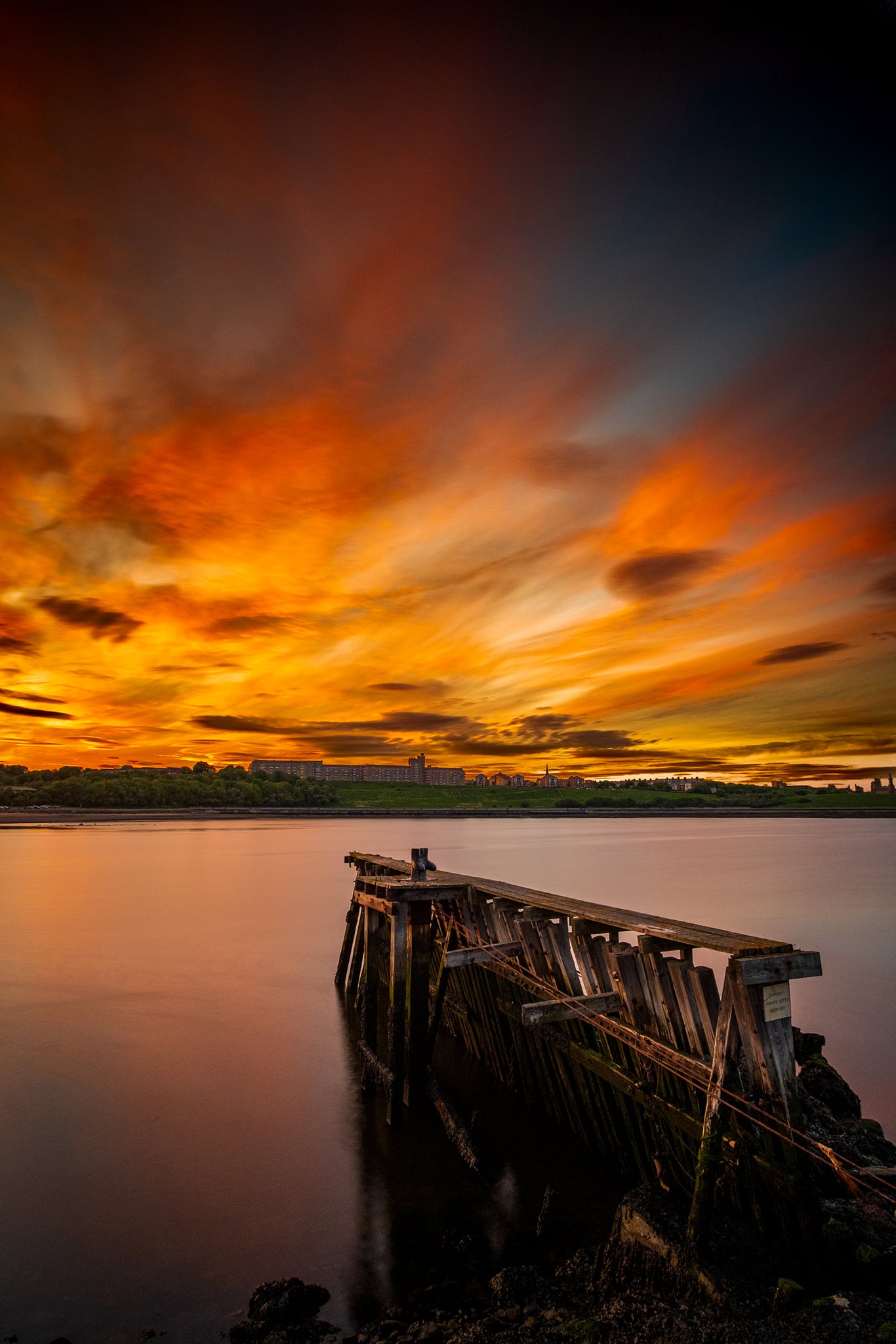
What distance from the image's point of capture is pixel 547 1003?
309 inches

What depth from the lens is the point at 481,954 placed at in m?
9.98

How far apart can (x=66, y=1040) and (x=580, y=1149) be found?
10780 millimetres

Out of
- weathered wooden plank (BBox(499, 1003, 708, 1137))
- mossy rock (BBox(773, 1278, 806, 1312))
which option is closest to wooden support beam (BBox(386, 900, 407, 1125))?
weathered wooden plank (BBox(499, 1003, 708, 1137))

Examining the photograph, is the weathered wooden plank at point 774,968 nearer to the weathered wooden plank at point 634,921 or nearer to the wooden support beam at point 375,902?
the weathered wooden plank at point 634,921

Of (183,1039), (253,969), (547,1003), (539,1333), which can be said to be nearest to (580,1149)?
(547,1003)

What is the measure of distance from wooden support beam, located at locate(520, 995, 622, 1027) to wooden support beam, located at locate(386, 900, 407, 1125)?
2.72m

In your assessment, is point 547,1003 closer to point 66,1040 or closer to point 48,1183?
point 48,1183

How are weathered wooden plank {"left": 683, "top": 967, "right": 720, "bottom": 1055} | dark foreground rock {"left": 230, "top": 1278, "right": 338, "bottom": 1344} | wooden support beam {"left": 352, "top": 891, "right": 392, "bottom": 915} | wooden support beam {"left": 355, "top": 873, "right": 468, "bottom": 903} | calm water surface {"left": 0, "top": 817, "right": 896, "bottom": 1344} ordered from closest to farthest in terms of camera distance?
dark foreground rock {"left": 230, "top": 1278, "right": 338, "bottom": 1344}
weathered wooden plank {"left": 683, "top": 967, "right": 720, "bottom": 1055}
calm water surface {"left": 0, "top": 817, "right": 896, "bottom": 1344}
wooden support beam {"left": 355, "top": 873, "right": 468, "bottom": 903}
wooden support beam {"left": 352, "top": 891, "right": 392, "bottom": 915}

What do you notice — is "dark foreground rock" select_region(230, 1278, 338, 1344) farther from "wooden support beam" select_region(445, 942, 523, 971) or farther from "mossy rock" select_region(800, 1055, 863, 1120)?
"mossy rock" select_region(800, 1055, 863, 1120)

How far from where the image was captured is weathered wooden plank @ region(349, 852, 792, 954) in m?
6.21

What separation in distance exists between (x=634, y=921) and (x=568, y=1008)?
1.17 m

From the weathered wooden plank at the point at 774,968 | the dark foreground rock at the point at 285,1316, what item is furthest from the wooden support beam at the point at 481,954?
the weathered wooden plank at the point at 774,968

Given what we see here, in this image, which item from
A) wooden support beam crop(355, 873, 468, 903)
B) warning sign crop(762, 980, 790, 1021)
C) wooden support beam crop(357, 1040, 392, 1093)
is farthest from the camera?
wooden support beam crop(357, 1040, 392, 1093)

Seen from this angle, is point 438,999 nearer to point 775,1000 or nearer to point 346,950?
point 775,1000
